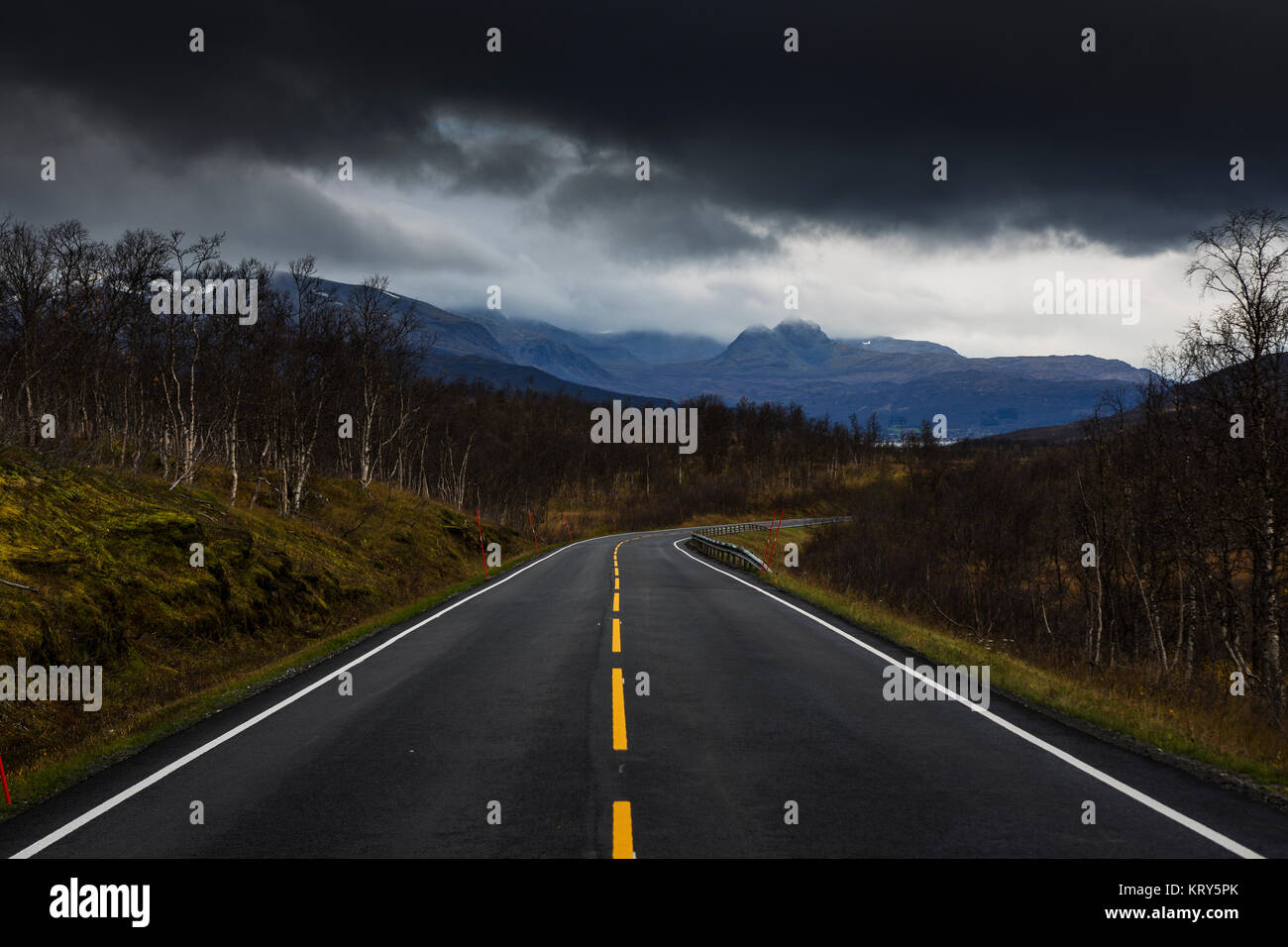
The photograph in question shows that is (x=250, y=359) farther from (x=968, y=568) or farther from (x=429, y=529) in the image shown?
(x=968, y=568)

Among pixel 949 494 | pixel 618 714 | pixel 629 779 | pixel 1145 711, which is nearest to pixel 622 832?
pixel 629 779

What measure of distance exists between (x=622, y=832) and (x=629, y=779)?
1104mm

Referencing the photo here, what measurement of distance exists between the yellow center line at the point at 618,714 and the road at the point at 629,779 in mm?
33

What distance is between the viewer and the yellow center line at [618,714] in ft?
22.7

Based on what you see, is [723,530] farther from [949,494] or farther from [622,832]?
[622,832]

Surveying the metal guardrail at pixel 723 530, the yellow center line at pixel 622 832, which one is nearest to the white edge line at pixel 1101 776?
Answer: the yellow center line at pixel 622 832

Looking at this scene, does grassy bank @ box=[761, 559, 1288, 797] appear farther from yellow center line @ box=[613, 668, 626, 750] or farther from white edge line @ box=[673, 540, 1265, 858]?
yellow center line @ box=[613, 668, 626, 750]

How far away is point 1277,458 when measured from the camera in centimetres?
1991

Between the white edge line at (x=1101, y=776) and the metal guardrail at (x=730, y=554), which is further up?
the white edge line at (x=1101, y=776)

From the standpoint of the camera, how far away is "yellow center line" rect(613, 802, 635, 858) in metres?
4.48

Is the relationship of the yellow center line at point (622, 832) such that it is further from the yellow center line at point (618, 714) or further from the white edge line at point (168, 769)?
the white edge line at point (168, 769)

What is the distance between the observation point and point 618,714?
789cm
